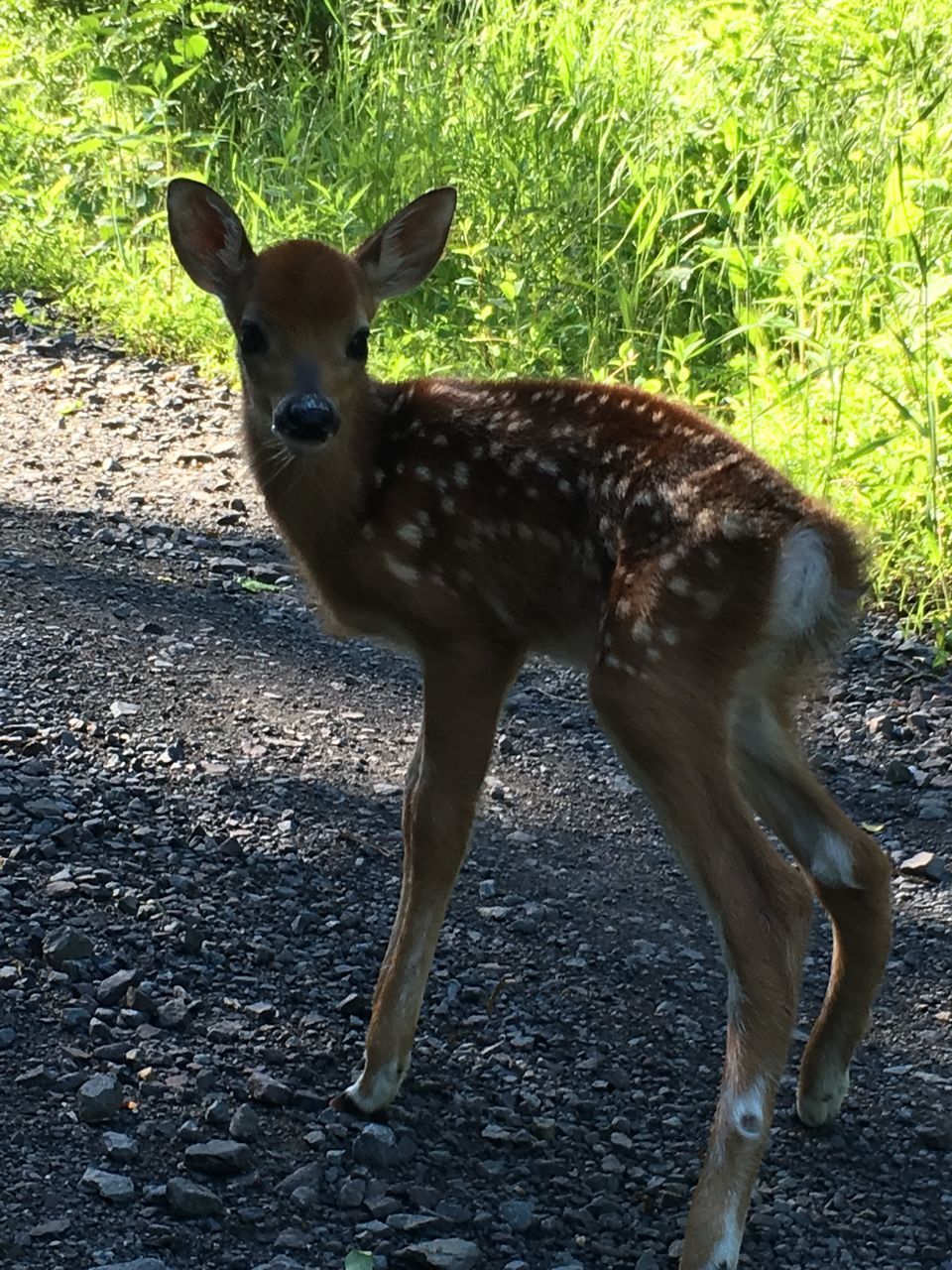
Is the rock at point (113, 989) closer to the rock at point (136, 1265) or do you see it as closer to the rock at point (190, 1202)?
the rock at point (190, 1202)

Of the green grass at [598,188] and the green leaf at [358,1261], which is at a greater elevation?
the green grass at [598,188]

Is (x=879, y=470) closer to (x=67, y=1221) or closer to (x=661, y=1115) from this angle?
(x=661, y=1115)

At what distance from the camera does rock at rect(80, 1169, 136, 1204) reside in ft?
10.0

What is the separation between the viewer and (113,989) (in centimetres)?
363

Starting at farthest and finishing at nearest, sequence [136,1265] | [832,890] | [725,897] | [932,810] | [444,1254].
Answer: [932,810] → [832,890] → [725,897] → [444,1254] → [136,1265]

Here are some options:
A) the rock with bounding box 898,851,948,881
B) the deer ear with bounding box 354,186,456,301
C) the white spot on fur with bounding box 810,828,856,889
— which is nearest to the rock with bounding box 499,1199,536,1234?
the white spot on fur with bounding box 810,828,856,889

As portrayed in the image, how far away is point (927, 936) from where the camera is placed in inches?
163

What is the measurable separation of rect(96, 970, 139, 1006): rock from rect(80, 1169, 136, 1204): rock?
Result: 0.54m

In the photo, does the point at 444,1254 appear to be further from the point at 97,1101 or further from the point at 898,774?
the point at 898,774

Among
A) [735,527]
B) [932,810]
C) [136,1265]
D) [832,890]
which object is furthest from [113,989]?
[932,810]

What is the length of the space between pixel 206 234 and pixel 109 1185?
2.25 metres

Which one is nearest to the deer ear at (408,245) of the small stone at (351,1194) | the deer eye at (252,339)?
the deer eye at (252,339)

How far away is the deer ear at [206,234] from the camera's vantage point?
428 centimetres

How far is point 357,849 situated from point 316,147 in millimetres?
5378
